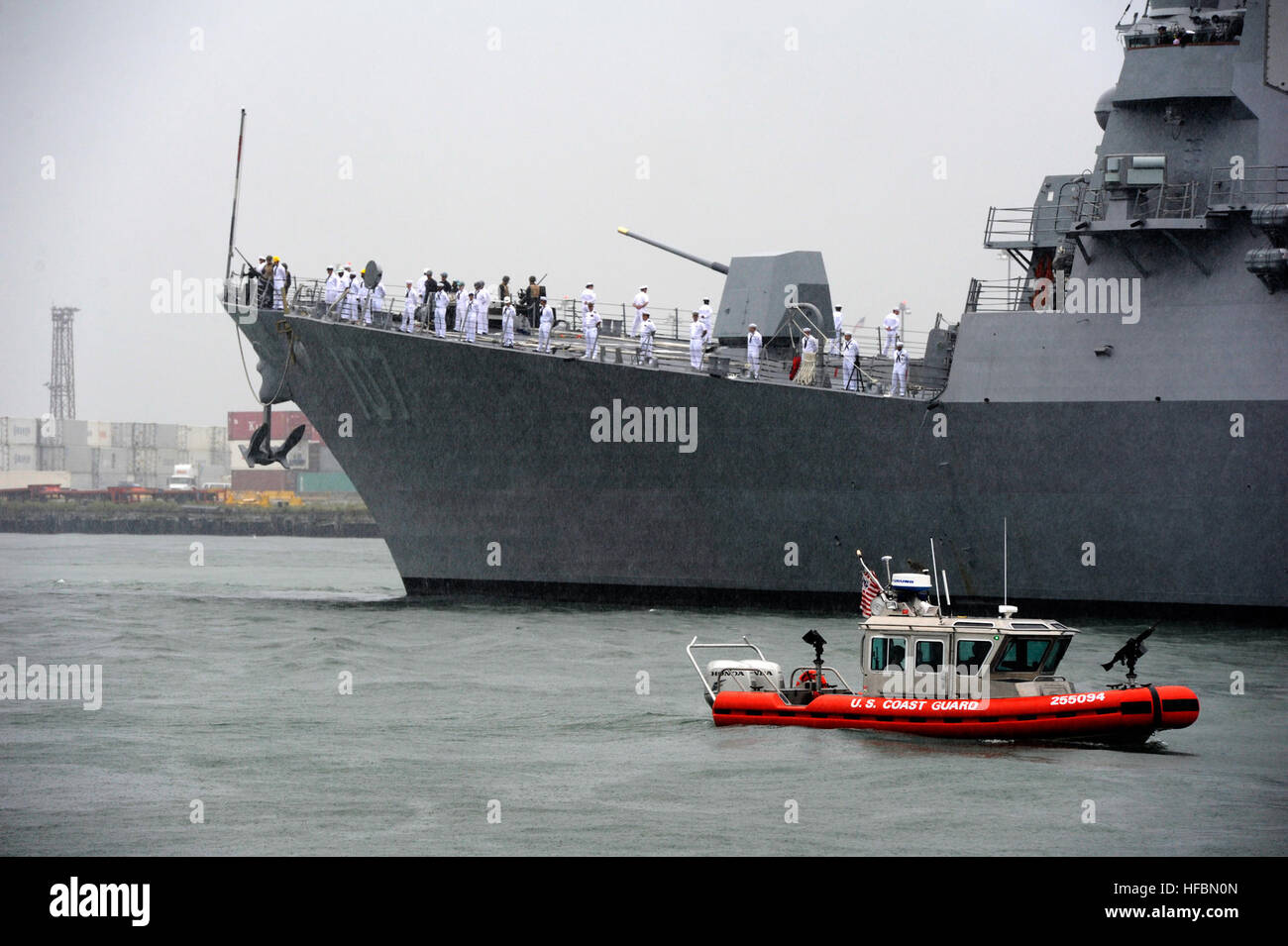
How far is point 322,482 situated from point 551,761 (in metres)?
113

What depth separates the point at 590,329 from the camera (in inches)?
1344

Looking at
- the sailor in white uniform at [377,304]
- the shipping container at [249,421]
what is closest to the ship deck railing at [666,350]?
the sailor in white uniform at [377,304]

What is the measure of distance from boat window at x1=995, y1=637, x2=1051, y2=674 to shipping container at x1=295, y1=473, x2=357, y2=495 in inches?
4380

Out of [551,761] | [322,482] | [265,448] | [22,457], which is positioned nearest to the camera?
[551,761]

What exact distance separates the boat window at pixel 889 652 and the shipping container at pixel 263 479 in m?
115

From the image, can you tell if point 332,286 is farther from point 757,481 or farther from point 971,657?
point 971,657

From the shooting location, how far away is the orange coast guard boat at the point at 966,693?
19391 mm

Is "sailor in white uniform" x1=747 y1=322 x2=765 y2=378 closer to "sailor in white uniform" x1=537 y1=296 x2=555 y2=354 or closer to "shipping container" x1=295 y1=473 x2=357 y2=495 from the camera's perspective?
"sailor in white uniform" x1=537 y1=296 x2=555 y2=354

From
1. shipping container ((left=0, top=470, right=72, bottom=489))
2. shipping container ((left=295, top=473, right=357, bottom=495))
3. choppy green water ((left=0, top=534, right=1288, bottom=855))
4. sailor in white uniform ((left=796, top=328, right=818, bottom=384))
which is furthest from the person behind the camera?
shipping container ((left=295, top=473, right=357, bottom=495))

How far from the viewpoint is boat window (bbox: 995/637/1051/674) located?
19984mm

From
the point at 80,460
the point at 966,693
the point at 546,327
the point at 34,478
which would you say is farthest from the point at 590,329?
the point at 80,460

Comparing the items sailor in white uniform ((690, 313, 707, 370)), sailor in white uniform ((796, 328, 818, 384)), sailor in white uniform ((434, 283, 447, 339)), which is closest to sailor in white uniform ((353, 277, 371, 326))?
sailor in white uniform ((434, 283, 447, 339))

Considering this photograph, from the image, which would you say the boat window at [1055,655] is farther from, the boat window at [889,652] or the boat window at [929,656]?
the boat window at [889,652]
